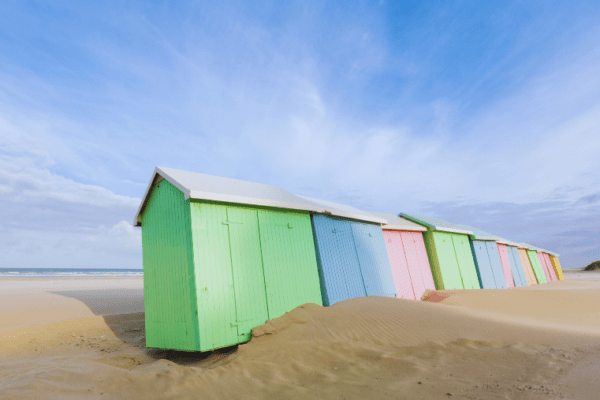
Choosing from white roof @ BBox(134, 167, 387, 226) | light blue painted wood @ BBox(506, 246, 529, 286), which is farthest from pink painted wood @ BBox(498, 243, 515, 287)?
white roof @ BBox(134, 167, 387, 226)

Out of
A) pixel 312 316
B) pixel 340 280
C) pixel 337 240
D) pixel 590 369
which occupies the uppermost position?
pixel 337 240

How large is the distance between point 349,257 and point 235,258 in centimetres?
432

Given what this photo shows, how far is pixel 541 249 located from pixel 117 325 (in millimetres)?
38103

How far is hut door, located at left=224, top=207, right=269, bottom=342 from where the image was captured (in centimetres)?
717

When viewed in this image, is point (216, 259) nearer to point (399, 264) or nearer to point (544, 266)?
point (399, 264)

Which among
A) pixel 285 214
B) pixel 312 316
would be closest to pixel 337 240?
pixel 285 214

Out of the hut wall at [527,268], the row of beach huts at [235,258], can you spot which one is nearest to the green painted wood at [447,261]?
the row of beach huts at [235,258]

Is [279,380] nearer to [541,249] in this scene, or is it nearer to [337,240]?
[337,240]

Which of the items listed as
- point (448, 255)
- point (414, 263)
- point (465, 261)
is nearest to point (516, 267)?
point (465, 261)

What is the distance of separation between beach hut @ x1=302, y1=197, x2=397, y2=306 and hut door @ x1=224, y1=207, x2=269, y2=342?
7.16 feet

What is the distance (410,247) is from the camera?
15445mm

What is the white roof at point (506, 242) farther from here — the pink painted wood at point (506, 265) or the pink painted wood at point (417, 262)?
the pink painted wood at point (417, 262)

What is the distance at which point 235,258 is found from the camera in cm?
741

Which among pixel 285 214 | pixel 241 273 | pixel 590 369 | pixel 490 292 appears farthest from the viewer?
pixel 490 292
